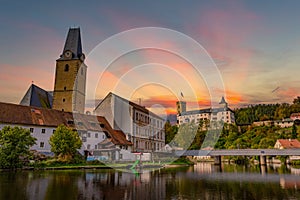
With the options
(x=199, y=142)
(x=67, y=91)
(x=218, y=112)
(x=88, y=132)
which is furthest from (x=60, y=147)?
(x=218, y=112)

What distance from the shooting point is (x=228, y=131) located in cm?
10631

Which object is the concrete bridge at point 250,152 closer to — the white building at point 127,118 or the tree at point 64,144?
the white building at point 127,118

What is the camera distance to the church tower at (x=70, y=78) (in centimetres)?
5978

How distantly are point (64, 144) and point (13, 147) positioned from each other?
→ 6478 millimetres

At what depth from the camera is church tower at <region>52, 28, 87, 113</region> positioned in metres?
59.8

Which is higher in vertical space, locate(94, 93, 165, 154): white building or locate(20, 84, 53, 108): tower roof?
locate(20, 84, 53, 108): tower roof

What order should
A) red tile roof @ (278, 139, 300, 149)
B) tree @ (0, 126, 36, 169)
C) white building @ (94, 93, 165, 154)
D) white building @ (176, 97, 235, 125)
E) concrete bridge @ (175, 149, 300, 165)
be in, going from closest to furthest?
tree @ (0, 126, 36, 169), concrete bridge @ (175, 149, 300, 165), white building @ (94, 93, 165, 154), red tile roof @ (278, 139, 300, 149), white building @ (176, 97, 235, 125)

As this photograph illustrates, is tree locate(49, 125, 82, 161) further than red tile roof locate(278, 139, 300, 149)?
No

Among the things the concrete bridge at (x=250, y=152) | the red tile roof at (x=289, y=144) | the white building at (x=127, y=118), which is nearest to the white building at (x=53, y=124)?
the white building at (x=127, y=118)

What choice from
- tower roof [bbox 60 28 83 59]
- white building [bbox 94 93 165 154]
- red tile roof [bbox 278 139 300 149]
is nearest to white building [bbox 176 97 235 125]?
red tile roof [bbox 278 139 300 149]

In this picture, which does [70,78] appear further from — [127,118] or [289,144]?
[289,144]

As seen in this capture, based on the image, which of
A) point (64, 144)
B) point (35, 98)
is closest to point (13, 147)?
point (64, 144)

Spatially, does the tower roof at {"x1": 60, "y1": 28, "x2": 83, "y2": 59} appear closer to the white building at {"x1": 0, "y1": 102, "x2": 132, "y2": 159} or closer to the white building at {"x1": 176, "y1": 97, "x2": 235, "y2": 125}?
the white building at {"x1": 0, "y1": 102, "x2": 132, "y2": 159}

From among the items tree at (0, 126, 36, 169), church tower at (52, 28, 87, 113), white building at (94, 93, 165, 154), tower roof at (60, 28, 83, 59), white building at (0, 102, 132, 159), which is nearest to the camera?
tree at (0, 126, 36, 169)
